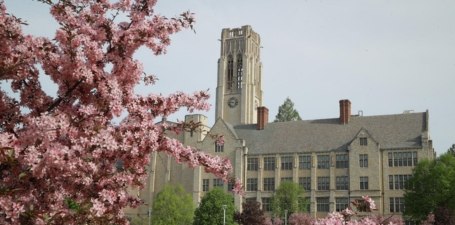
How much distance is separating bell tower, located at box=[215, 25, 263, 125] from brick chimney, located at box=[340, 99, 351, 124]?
1852 cm

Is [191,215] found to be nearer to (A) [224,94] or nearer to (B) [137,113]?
(A) [224,94]

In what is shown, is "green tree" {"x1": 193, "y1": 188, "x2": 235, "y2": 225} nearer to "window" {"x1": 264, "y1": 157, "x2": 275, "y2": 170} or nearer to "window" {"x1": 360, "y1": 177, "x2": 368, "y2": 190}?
"window" {"x1": 264, "y1": 157, "x2": 275, "y2": 170}

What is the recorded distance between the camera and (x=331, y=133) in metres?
67.2

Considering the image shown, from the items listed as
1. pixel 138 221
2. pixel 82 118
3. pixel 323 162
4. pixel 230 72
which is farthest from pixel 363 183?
pixel 82 118

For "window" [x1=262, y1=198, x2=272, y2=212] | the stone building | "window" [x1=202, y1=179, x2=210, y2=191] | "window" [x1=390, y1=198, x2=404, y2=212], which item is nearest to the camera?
"window" [x1=390, y1=198, x2=404, y2=212]

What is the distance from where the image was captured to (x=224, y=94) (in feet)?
286

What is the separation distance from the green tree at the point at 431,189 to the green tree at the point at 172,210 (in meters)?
24.0

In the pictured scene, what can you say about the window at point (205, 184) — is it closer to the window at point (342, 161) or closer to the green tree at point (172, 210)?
the green tree at point (172, 210)

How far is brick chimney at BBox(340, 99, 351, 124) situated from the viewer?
67.8 metres

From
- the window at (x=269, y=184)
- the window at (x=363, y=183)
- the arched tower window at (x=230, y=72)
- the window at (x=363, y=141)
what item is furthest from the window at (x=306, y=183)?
the arched tower window at (x=230, y=72)

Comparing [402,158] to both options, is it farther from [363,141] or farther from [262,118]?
[262,118]

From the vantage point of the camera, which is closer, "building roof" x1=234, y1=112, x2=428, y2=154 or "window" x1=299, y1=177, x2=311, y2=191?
"building roof" x1=234, y1=112, x2=428, y2=154

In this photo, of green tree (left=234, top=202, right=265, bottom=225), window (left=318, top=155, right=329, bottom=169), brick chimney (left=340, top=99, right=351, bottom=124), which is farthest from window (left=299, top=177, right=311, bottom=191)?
green tree (left=234, top=202, right=265, bottom=225)

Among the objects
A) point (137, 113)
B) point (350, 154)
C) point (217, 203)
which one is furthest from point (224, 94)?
point (137, 113)
